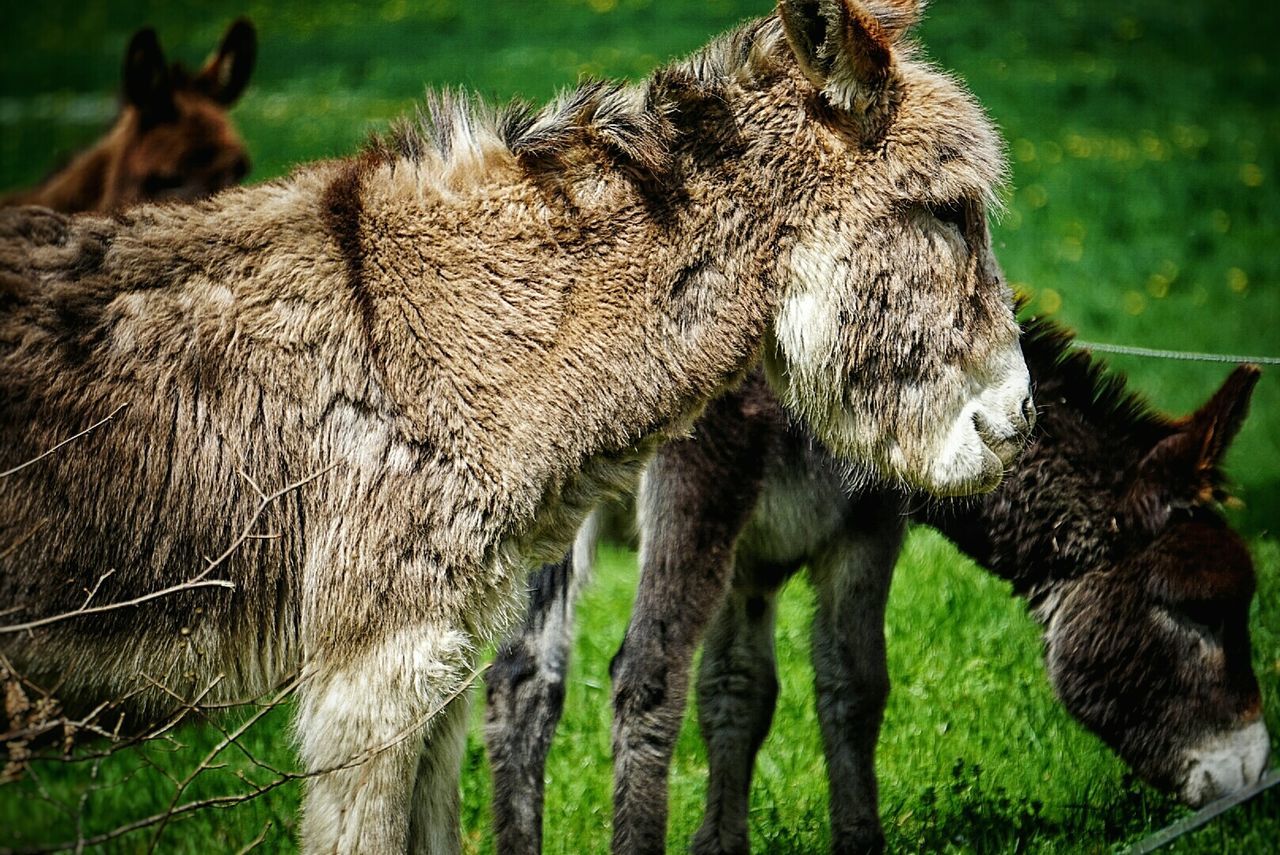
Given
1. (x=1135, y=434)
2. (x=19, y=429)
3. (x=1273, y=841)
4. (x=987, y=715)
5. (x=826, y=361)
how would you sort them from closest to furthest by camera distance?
(x=19, y=429), (x=826, y=361), (x=1273, y=841), (x=1135, y=434), (x=987, y=715)

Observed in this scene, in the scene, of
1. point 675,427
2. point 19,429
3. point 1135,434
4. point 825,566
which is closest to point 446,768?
point 675,427

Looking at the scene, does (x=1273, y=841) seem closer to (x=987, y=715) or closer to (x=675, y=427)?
(x=987, y=715)

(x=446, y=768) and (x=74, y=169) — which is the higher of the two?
(x=74, y=169)

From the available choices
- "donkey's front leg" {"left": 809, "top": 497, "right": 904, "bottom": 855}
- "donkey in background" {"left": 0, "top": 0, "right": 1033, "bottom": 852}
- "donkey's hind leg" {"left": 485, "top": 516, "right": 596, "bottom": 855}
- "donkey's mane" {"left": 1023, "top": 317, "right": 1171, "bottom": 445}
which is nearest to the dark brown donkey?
"donkey's hind leg" {"left": 485, "top": 516, "right": 596, "bottom": 855}

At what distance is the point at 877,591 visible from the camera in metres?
4.55

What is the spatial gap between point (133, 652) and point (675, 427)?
1.33 m

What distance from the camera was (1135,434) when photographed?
4.45 meters

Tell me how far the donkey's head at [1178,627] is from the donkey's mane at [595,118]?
2.07 m

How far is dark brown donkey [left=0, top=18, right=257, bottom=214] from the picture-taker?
7598mm

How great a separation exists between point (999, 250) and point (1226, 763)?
22.3 ft

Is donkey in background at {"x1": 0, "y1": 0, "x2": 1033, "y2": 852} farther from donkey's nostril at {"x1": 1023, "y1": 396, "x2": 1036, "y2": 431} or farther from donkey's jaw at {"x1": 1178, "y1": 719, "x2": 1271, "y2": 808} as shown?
donkey's jaw at {"x1": 1178, "y1": 719, "x2": 1271, "y2": 808}

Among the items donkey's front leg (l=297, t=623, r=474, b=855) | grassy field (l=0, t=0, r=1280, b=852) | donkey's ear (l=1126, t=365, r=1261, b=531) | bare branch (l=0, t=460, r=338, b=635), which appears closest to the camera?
bare branch (l=0, t=460, r=338, b=635)

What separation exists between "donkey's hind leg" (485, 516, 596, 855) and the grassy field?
1.82 ft

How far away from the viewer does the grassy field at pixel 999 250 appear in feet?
15.1
